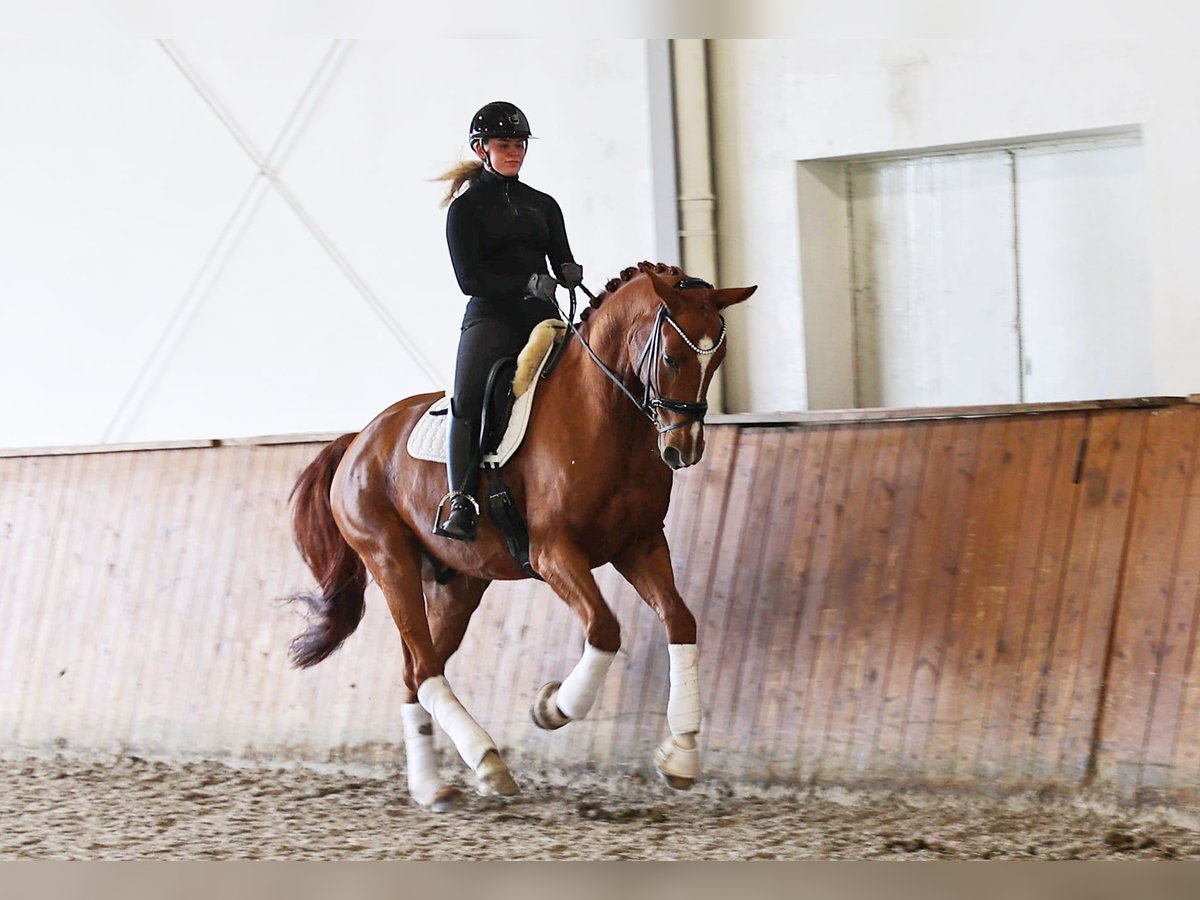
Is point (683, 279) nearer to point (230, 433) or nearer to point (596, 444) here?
point (596, 444)

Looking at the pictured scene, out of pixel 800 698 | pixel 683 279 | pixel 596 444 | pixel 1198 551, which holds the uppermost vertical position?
pixel 683 279

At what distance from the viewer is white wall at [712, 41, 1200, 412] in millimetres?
6734

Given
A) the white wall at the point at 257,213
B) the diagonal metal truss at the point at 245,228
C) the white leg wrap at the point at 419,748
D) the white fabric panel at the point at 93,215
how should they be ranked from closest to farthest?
the white leg wrap at the point at 419,748
the white wall at the point at 257,213
the diagonal metal truss at the point at 245,228
the white fabric panel at the point at 93,215

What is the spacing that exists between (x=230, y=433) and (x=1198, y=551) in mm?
6162

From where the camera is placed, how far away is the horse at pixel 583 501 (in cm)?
527

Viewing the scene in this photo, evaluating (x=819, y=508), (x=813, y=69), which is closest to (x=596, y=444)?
(x=819, y=508)

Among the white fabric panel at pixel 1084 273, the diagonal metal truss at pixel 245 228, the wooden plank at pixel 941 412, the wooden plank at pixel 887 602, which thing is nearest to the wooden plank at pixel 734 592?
the wooden plank at pixel 941 412

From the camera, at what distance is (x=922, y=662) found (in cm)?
583

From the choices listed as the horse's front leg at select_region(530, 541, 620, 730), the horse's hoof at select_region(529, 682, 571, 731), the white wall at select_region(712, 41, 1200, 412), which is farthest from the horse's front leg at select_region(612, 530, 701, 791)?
the white wall at select_region(712, 41, 1200, 412)

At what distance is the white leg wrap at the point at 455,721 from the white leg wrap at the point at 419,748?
0.14 metres

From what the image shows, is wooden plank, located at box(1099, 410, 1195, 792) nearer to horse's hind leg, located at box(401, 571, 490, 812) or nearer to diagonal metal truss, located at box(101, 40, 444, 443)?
horse's hind leg, located at box(401, 571, 490, 812)

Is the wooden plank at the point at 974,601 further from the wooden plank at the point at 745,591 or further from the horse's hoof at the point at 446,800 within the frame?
the horse's hoof at the point at 446,800

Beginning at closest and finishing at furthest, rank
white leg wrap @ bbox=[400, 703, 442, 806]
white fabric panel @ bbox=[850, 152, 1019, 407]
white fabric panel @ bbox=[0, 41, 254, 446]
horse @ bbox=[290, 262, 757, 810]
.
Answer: horse @ bbox=[290, 262, 757, 810] < white leg wrap @ bbox=[400, 703, 442, 806] < white fabric panel @ bbox=[850, 152, 1019, 407] < white fabric panel @ bbox=[0, 41, 254, 446]

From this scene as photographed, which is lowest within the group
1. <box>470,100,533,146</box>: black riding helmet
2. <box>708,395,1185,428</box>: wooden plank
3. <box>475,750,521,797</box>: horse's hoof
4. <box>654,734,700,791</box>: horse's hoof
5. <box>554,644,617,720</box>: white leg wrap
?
<box>475,750,521,797</box>: horse's hoof
